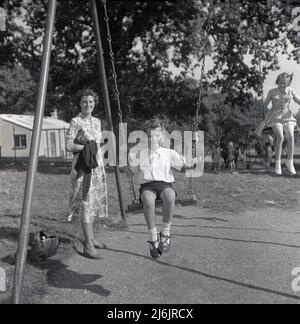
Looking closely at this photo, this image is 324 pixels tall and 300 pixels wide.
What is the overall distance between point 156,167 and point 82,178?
48.7 inches

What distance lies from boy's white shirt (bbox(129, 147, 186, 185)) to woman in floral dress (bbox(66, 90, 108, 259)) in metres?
0.87

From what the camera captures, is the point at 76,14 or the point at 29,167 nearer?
the point at 29,167

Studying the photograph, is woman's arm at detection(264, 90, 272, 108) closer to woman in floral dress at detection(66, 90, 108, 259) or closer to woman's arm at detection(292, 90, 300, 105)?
woman's arm at detection(292, 90, 300, 105)

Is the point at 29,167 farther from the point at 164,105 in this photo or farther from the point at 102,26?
the point at 164,105

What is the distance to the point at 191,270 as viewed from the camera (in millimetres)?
5246

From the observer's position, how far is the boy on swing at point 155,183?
4.72 m

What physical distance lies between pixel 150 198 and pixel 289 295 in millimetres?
1538

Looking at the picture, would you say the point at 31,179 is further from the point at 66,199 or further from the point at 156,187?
the point at 66,199

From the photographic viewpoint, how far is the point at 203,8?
1830cm

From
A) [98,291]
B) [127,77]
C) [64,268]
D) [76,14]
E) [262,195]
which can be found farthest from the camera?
[127,77]

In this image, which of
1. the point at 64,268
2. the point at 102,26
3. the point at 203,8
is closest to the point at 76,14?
the point at 102,26

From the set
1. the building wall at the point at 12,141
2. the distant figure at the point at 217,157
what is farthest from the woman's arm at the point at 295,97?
the building wall at the point at 12,141

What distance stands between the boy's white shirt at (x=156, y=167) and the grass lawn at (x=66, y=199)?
1.45 meters

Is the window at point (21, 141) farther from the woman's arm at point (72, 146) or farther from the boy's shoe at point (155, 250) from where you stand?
the boy's shoe at point (155, 250)
